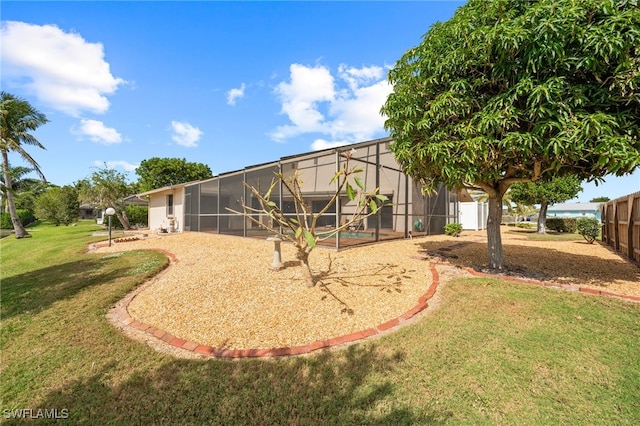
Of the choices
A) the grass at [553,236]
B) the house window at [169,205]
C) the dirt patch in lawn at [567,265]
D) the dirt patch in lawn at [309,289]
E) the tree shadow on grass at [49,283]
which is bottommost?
the tree shadow on grass at [49,283]

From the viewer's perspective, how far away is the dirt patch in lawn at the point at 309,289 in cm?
357

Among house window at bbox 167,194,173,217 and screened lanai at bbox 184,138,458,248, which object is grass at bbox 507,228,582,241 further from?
house window at bbox 167,194,173,217

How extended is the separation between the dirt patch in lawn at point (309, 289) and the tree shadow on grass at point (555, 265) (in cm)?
2

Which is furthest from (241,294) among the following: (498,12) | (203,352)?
(498,12)

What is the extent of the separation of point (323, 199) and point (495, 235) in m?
11.3

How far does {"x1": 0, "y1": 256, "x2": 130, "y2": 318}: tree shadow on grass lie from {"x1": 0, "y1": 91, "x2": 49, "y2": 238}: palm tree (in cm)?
Result: 1399

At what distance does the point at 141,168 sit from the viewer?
122ft

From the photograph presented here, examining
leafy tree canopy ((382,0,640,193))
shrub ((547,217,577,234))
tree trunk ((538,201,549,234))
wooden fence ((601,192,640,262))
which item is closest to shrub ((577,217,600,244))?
wooden fence ((601,192,640,262))

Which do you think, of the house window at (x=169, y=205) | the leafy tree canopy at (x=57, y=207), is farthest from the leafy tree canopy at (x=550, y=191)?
the leafy tree canopy at (x=57, y=207)

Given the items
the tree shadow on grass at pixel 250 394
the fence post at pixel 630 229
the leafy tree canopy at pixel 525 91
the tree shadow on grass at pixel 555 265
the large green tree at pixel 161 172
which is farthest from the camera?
the large green tree at pixel 161 172

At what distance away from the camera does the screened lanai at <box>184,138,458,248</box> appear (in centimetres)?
1045

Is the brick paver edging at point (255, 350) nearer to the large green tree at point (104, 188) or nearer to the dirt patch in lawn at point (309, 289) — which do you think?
the dirt patch in lawn at point (309, 289)

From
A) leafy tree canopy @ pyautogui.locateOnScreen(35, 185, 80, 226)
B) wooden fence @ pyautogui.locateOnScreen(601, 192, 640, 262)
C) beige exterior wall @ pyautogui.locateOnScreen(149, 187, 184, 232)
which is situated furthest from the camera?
leafy tree canopy @ pyautogui.locateOnScreen(35, 185, 80, 226)

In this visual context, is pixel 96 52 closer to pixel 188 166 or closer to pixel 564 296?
pixel 564 296
